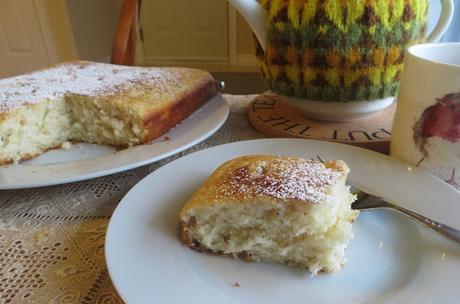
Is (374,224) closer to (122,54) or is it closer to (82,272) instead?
(82,272)

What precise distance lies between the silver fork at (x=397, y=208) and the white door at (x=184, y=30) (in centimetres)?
343

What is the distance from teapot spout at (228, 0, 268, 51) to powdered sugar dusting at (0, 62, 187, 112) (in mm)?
283

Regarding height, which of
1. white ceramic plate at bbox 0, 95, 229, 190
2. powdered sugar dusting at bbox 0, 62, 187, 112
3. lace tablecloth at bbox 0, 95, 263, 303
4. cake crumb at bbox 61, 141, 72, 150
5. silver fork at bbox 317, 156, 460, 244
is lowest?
cake crumb at bbox 61, 141, 72, 150

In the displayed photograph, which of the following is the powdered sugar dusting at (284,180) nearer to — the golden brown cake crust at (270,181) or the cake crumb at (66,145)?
the golden brown cake crust at (270,181)

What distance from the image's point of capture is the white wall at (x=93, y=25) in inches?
122

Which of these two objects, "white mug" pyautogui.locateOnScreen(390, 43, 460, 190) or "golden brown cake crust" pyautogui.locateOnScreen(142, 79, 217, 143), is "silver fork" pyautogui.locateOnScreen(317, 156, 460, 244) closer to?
"white mug" pyautogui.locateOnScreen(390, 43, 460, 190)

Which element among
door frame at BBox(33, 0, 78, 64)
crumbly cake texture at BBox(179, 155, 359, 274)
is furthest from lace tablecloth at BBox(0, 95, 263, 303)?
door frame at BBox(33, 0, 78, 64)

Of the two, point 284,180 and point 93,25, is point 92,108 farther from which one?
point 93,25

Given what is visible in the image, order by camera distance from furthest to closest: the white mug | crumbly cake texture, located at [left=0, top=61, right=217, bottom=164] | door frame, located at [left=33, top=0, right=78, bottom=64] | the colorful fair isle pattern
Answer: door frame, located at [left=33, top=0, right=78, bottom=64] < crumbly cake texture, located at [left=0, top=61, right=217, bottom=164] < the colorful fair isle pattern < the white mug

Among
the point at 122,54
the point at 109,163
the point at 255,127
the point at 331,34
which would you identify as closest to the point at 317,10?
the point at 331,34

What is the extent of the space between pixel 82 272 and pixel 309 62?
0.54 meters

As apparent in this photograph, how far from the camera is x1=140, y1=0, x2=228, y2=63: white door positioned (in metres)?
3.74

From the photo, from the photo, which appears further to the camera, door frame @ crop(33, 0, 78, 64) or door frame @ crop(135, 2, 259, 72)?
door frame @ crop(135, 2, 259, 72)

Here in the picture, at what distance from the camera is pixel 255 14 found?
76 cm
